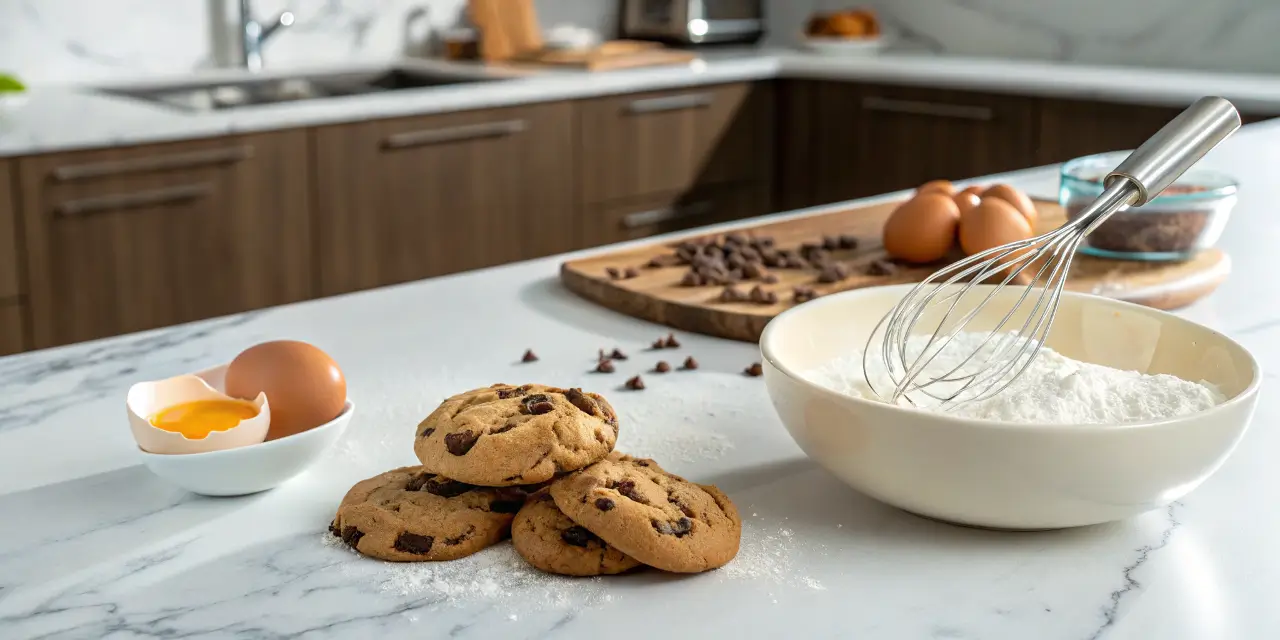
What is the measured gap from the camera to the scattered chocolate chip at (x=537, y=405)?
74 cm

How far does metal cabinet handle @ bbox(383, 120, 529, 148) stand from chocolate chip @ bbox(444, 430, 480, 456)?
1993mm

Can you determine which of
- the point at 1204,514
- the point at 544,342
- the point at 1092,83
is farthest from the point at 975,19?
the point at 1204,514

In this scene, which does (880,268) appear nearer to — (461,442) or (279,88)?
(461,442)

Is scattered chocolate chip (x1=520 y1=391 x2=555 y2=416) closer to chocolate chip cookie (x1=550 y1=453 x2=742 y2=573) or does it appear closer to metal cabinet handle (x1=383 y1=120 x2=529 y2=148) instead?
chocolate chip cookie (x1=550 y1=453 x2=742 y2=573)

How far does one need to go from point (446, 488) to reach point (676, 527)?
15 cm

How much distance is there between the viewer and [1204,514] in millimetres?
786

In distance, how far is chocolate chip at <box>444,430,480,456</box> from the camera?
2.35ft

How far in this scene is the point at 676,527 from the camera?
2.26 feet

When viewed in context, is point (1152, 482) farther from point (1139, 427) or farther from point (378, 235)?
point (378, 235)

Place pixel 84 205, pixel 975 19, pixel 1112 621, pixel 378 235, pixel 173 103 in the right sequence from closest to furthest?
pixel 1112 621 → pixel 84 205 → pixel 378 235 → pixel 173 103 → pixel 975 19

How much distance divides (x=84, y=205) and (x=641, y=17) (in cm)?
196

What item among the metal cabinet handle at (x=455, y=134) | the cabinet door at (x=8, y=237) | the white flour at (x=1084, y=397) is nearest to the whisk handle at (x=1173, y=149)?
the white flour at (x=1084, y=397)

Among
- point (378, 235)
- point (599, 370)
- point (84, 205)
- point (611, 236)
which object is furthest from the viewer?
point (611, 236)

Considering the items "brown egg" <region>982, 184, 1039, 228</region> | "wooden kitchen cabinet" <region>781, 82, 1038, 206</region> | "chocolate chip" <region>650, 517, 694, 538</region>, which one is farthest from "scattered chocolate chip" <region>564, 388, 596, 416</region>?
"wooden kitchen cabinet" <region>781, 82, 1038, 206</region>
